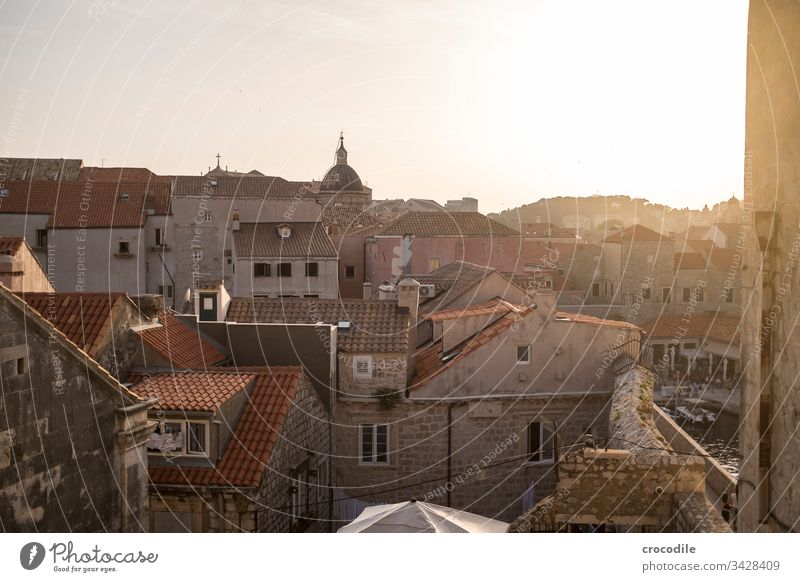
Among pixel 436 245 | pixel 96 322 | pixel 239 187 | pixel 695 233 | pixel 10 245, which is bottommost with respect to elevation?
pixel 96 322

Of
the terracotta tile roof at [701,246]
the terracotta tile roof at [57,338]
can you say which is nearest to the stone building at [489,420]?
the terracotta tile roof at [57,338]

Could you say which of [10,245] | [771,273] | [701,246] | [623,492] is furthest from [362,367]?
[701,246]

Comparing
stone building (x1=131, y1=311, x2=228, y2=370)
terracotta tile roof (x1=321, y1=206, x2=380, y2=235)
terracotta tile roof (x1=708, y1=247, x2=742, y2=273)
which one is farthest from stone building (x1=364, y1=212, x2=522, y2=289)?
stone building (x1=131, y1=311, x2=228, y2=370)

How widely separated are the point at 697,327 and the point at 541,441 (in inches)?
797

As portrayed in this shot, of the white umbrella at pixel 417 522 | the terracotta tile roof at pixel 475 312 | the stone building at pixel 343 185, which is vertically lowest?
the white umbrella at pixel 417 522

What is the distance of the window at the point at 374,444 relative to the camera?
460 inches

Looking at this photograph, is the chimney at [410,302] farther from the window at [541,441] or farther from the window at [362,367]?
Result: the window at [541,441]

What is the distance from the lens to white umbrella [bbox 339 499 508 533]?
7273 mm

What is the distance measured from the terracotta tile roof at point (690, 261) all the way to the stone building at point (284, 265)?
48.3 ft

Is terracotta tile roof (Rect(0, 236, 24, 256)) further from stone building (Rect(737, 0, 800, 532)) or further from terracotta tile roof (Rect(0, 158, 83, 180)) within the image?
terracotta tile roof (Rect(0, 158, 83, 180))

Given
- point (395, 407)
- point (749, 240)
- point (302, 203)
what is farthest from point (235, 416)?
point (302, 203)

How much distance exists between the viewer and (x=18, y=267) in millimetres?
11547

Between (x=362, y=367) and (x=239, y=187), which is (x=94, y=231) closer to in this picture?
(x=239, y=187)

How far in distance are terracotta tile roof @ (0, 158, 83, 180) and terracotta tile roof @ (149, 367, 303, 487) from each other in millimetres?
29000
